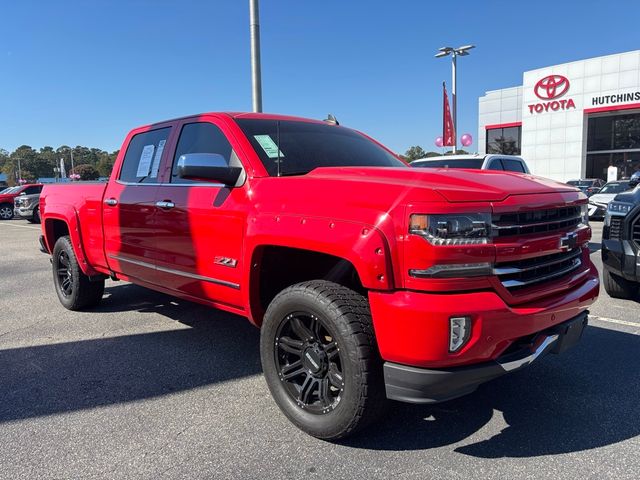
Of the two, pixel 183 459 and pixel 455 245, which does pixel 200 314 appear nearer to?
pixel 183 459

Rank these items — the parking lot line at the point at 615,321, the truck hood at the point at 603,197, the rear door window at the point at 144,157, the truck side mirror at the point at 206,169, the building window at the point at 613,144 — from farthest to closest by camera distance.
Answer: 1. the building window at the point at 613,144
2. the truck hood at the point at 603,197
3. the parking lot line at the point at 615,321
4. the rear door window at the point at 144,157
5. the truck side mirror at the point at 206,169

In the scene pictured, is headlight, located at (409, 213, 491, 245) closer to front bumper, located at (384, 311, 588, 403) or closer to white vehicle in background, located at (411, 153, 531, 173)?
front bumper, located at (384, 311, 588, 403)

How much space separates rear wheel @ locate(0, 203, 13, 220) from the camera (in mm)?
24666

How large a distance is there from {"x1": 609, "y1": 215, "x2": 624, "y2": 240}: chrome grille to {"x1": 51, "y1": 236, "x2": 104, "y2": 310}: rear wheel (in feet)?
18.3

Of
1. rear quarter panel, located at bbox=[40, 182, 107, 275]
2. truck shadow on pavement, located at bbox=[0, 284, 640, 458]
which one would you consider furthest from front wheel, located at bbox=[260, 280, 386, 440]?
rear quarter panel, located at bbox=[40, 182, 107, 275]

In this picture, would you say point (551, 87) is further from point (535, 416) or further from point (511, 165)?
point (535, 416)

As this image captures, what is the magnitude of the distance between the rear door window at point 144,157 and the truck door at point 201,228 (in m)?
0.27

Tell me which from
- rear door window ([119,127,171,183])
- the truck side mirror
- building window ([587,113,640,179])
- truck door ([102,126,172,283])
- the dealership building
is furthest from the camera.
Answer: building window ([587,113,640,179])

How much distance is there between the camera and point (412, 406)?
325cm

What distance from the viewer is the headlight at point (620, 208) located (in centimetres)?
522

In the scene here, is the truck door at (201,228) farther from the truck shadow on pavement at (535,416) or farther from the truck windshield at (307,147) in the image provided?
the truck shadow on pavement at (535,416)

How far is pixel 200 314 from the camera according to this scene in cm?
545

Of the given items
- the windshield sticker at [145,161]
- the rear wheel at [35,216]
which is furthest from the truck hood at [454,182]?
the rear wheel at [35,216]

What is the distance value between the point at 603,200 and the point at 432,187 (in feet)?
53.8
